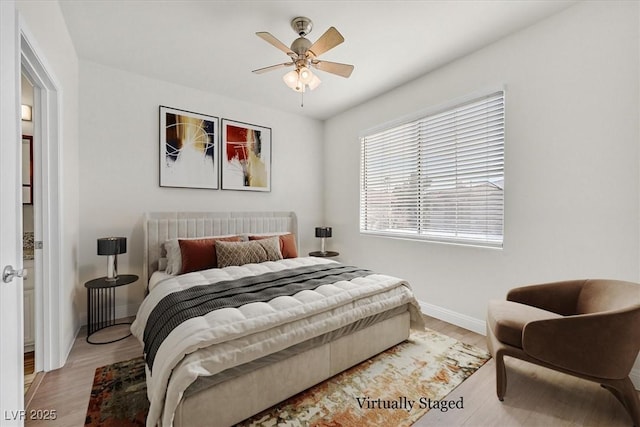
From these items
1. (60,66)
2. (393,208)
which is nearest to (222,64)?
(60,66)

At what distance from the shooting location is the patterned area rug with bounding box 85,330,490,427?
1.65 metres

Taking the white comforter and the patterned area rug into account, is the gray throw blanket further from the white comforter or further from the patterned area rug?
the patterned area rug

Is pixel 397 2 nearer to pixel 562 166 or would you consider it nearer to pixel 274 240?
pixel 562 166

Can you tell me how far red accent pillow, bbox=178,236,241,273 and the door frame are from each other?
38.0 inches

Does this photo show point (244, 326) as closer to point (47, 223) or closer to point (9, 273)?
point (9, 273)

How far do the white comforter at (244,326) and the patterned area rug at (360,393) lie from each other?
0.29 meters

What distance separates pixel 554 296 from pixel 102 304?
13.9 ft

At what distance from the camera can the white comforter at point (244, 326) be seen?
1402mm

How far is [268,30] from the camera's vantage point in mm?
2469

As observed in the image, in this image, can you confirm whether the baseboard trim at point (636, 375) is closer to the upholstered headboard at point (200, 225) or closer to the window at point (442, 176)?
the window at point (442, 176)

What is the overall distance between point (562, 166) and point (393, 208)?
1.82 m

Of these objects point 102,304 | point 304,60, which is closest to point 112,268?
point 102,304

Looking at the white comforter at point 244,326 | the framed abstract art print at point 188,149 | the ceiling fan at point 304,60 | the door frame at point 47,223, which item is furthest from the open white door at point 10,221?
the framed abstract art print at point 188,149

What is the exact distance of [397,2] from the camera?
2.13 meters
